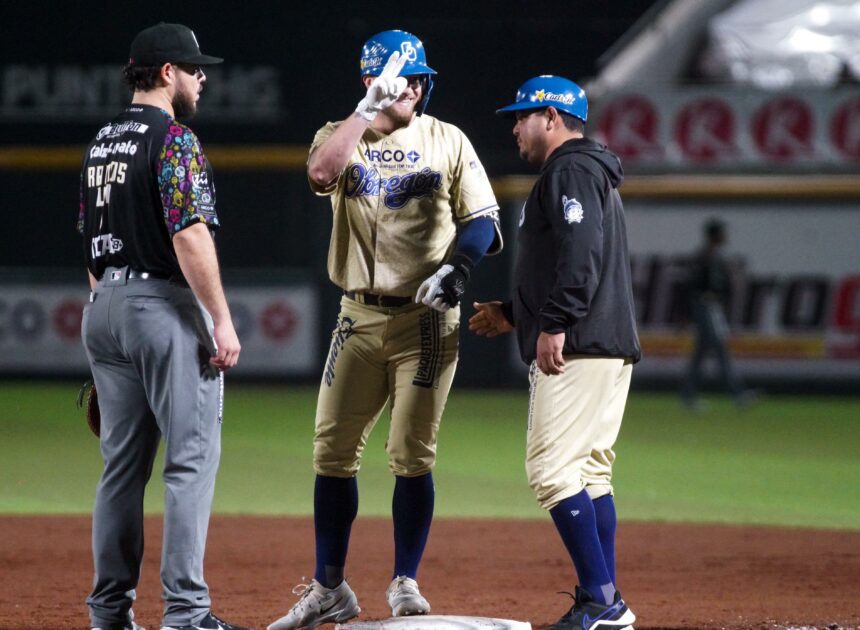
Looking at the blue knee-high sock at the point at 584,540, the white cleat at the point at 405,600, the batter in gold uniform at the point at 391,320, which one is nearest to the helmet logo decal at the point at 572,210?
the batter in gold uniform at the point at 391,320

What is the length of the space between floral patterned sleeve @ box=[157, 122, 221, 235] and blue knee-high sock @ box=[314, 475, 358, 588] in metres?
1.39

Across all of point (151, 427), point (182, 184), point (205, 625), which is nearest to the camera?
point (182, 184)

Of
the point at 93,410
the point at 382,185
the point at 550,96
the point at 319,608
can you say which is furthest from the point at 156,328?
the point at 550,96

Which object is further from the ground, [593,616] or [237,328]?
→ [593,616]

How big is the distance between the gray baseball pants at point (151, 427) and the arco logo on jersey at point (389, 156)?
112 cm

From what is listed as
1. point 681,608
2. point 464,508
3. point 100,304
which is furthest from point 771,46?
point 100,304

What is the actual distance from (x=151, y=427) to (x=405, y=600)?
137cm

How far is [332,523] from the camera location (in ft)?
18.1

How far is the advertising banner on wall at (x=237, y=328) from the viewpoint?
57.2ft

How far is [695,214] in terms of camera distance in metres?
16.8

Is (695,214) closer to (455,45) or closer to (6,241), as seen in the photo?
(455,45)

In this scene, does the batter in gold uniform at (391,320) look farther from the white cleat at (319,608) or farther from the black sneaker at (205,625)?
the black sneaker at (205,625)

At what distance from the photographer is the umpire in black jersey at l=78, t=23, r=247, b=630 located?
4660 millimetres

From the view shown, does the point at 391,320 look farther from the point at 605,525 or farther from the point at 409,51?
the point at 605,525
